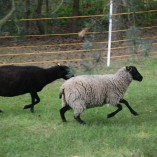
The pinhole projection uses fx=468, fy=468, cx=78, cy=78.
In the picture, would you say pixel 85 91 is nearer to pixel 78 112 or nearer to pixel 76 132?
pixel 78 112

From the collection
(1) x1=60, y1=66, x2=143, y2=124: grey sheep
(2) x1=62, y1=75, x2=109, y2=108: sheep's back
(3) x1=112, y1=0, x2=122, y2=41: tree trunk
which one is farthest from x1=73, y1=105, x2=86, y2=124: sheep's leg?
(3) x1=112, y1=0, x2=122, y2=41: tree trunk

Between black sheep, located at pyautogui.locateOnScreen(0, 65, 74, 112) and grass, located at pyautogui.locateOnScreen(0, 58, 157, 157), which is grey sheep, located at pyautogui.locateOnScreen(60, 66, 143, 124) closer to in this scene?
grass, located at pyautogui.locateOnScreen(0, 58, 157, 157)

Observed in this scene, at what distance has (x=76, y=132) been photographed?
755 centimetres

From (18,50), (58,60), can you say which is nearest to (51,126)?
(58,60)

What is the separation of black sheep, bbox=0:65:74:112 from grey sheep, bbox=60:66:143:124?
0.83 meters

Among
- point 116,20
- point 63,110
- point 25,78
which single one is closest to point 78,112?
point 63,110

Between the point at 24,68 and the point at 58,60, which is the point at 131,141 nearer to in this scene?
the point at 24,68

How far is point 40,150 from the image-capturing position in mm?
6773

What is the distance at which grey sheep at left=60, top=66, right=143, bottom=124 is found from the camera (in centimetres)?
793

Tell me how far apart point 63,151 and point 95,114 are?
88.8 inches

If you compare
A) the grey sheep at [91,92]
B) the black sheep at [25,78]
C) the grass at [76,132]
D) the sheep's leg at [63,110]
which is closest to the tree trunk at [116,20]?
the grey sheep at [91,92]

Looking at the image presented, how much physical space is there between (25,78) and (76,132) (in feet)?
6.45

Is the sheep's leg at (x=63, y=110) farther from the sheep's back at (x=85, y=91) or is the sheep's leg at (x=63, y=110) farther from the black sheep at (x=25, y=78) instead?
the black sheep at (x=25, y=78)

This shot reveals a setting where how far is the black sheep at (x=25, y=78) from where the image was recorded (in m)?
8.91
